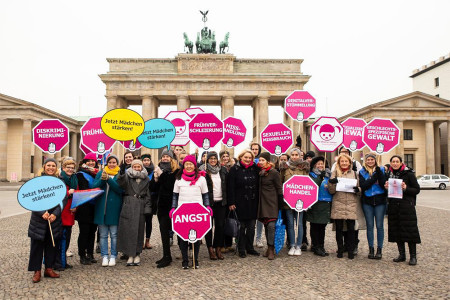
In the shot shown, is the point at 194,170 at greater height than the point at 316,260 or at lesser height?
greater

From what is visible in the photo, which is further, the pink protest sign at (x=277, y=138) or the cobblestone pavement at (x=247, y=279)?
the pink protest sign at (x=277, y=138)

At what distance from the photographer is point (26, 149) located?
44375 mm

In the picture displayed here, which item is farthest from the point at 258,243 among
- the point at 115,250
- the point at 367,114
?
the point at 367,114

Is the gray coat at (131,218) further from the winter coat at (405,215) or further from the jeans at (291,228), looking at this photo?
the winter coat at (405,215)

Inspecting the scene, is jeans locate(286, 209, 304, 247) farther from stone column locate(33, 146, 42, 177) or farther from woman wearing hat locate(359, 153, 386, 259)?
stone column locate(33, 146, 42, 177)

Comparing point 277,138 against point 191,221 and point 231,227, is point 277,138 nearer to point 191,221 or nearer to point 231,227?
point 231,227

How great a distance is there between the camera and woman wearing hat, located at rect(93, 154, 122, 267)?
287 inches

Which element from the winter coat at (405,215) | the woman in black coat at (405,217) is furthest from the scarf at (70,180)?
the winter coat at (405,215)

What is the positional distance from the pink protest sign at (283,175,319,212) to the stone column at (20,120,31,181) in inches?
1669

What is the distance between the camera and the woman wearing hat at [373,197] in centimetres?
782

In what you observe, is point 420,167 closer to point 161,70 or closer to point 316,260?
point 161,70

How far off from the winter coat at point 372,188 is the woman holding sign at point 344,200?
14 cm

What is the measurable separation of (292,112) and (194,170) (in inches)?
185

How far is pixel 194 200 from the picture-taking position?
727cm
